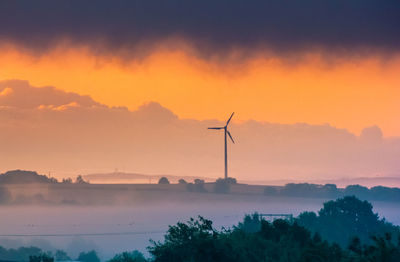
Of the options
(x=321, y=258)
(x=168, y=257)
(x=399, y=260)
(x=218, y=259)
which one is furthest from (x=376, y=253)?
(x=168, y=257)

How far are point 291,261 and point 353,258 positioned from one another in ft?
128

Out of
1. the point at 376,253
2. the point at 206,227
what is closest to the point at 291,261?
the point at 206,227

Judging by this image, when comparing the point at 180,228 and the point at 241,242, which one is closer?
the point at 180,228

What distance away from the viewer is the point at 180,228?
182m

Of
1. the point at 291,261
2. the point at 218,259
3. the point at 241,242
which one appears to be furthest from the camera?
the point at 241,242

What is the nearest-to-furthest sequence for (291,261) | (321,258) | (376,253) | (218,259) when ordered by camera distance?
(376,253)
(321,258)
(218,259)
(291,261)

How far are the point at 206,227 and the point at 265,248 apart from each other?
23821mm

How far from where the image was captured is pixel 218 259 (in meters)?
167

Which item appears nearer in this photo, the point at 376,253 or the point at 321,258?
the point at 376,253

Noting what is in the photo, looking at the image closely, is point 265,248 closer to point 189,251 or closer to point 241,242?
point 241,242

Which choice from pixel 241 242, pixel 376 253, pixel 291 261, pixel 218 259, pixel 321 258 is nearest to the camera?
pixel 376 253

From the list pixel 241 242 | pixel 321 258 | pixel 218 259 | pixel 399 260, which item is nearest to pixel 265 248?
pixel 241 242

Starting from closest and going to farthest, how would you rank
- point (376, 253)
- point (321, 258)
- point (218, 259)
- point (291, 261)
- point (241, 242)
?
point (376, 253) → point (321, 258) → point (218, 259) → point (291, 261) → point (241, 242)

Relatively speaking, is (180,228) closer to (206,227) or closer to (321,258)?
(206,227)
